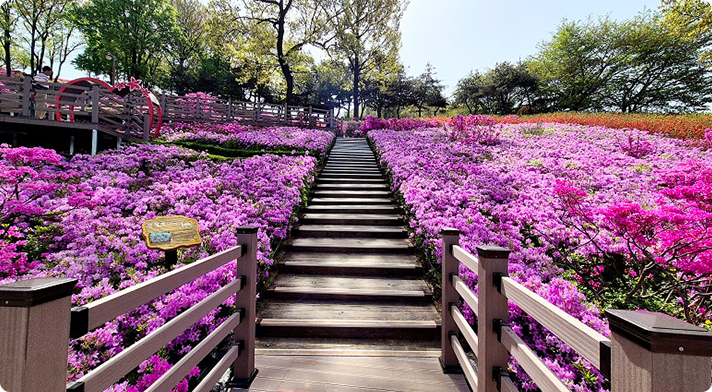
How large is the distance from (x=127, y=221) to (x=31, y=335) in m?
4.01

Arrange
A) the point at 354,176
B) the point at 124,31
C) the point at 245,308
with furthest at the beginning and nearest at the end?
the point at 124,31 → the point at 354,176 → the point at 245,308

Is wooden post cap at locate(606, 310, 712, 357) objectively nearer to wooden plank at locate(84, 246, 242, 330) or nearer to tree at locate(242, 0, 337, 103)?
wooden plank at locate(84, 246, 242, 330)

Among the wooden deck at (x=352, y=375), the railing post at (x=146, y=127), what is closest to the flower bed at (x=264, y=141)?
the railing post at (x=146, y=127)

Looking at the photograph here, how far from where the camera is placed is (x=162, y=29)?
83.9 feet

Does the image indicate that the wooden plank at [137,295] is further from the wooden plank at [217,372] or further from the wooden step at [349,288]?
the wooden step at [349,288]

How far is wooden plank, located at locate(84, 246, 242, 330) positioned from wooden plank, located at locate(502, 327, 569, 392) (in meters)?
1.70

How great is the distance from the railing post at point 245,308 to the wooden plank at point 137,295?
403 millimetres

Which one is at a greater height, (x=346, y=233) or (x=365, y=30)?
(x=365, y=30)

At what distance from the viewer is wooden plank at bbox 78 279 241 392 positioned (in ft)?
3.37

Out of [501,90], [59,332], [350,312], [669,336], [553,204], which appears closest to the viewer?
[669,336]

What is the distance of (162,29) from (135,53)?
10.6 ft

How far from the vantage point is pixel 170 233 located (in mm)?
2490

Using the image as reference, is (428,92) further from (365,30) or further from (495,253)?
(495,253)

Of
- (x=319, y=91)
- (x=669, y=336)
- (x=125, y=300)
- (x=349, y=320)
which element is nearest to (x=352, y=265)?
(x=349, y=320)
